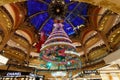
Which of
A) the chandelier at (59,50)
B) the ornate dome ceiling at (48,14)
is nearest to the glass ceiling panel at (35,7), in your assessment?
the ornate dome ceiling at (48,14)

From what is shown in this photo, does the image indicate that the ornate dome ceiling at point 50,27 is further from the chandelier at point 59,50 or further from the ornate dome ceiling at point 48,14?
the chandelier at point 59,50

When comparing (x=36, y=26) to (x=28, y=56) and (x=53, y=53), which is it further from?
(x=53, y=53)

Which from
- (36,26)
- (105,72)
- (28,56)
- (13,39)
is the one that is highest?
(36,26)

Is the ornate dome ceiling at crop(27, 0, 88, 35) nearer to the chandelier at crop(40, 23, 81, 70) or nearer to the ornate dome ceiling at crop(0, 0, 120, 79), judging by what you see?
the ornate dome ceiling at crop(0, 0, 120, 79)

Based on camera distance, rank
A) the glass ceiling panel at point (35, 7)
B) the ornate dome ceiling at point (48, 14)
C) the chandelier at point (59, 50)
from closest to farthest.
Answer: the chandelier at point (59, 50)
the ornate dome ceiling at point (48, 14)
the glass ceiling panel at point (35, 7)

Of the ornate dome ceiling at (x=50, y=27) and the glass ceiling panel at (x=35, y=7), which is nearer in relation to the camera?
the ornate dome ceiling at (x=50, y=27)

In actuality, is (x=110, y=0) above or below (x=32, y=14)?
below

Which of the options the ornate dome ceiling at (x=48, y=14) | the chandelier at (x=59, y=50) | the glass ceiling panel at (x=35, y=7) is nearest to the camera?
the chandelier at (x=59, y=50)

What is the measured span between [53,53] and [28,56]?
526 centimetres

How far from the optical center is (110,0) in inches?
107

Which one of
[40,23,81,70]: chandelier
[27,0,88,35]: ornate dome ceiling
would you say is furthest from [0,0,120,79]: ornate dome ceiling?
[40,23,81,70]: chandelier

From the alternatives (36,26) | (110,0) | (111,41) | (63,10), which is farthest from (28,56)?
(110,0)

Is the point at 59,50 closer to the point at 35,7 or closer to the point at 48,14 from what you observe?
the point at 48,14

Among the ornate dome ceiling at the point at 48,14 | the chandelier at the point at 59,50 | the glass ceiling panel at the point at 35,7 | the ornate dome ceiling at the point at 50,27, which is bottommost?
the chandelier at the point at 59,50
